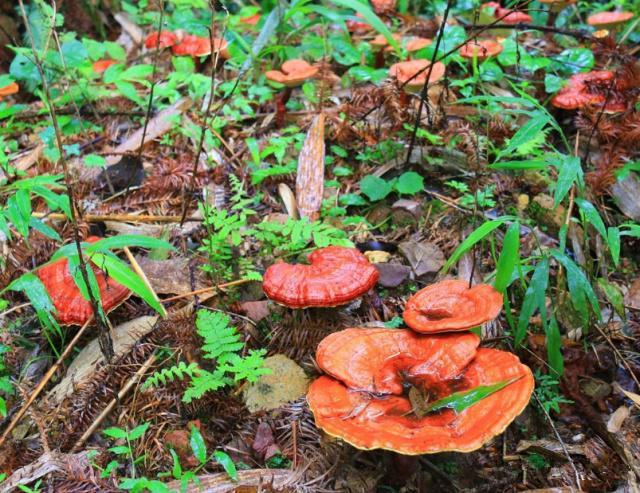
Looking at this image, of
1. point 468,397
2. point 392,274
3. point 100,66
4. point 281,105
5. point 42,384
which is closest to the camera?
point 468,397

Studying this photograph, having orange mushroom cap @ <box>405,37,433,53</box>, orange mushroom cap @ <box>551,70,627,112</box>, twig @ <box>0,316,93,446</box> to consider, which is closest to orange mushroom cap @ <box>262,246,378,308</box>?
twig @ <box>0,316,93,446</box>

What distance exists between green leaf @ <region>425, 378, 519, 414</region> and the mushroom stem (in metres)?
3.53

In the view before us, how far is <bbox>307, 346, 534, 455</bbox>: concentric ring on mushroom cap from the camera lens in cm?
227

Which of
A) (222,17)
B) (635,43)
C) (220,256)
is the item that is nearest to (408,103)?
(220,256)

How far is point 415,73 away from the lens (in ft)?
15.1

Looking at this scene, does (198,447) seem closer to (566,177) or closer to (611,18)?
(566,177)

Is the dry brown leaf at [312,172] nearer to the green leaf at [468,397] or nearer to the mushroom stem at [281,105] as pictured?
the mushroom stem at [281,105]

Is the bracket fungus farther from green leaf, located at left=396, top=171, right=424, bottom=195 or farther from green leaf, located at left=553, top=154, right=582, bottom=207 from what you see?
green leaf, located at left=396, top=171, right=424, bottom=195

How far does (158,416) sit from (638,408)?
2.78 meters

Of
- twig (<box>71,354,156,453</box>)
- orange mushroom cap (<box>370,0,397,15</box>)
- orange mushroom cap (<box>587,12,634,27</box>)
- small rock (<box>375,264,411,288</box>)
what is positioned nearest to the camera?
twig (<box>71,354,156,453</box>)

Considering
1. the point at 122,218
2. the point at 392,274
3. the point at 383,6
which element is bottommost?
the point at 392,274

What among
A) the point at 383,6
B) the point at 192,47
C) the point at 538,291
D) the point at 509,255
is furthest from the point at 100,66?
the point at 538,291

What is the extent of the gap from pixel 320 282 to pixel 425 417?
95 cm

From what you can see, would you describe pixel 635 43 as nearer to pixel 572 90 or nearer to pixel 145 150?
pixel 572 90
